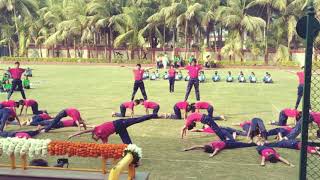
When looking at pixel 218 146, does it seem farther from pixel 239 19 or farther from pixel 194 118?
pixel 239 19

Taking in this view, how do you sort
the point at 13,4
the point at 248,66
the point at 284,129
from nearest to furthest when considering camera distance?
the point at 284,129 → the point at 248,66 → the point at 13,4

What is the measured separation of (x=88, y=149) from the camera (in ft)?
18.5

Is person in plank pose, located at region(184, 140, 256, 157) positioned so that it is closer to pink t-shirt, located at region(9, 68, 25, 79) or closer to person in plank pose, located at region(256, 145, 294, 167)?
person in plank pose, located at region(256, 145, 294, 167)

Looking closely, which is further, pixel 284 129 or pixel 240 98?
pixel 240 98

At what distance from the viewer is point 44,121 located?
13.0 meters

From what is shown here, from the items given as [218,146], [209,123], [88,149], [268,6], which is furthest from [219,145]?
[268,6]

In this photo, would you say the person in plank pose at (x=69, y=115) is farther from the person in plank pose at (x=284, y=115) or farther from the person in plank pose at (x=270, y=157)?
the person in plank pose at (x=284, y=115)

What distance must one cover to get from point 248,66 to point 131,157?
42.9m

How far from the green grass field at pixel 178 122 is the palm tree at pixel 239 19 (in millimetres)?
20581

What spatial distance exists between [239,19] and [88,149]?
44464mm

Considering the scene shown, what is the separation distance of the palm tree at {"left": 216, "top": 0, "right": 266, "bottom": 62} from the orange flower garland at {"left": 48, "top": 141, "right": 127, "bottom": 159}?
142ft

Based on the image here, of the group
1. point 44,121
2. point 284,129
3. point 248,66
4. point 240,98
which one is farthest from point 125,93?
point 248,66

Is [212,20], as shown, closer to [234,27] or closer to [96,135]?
[234,27]

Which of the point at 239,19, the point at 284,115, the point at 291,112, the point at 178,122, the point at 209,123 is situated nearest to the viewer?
the point at 209,123
